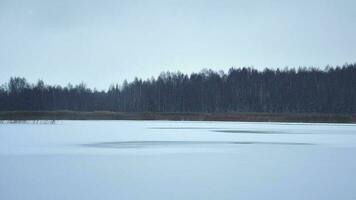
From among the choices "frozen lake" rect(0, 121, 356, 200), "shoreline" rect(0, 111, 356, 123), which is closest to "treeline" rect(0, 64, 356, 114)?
"shoreline" rect(0, 111, 356, 123)

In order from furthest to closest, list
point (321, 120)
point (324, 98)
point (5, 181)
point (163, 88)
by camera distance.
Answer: point (163, 88)
point (324, 98)
point (321, 120)
point (5, 181)

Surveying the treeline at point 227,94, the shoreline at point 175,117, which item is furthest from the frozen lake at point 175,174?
the treeline at point 227,94

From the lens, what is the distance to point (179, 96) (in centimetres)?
6900

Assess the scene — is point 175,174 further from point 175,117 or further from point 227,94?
point 227,94

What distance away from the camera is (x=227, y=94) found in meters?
67.7

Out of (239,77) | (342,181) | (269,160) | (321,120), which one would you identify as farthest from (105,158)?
(239,77)

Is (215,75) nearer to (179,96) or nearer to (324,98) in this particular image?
(179,96)

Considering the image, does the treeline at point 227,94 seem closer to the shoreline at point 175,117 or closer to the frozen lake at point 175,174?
the shoreline at point 175,117

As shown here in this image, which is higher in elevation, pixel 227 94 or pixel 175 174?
pixel 227 94

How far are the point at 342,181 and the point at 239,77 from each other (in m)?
64.2

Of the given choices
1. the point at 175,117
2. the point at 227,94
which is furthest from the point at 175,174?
the point at 227,94

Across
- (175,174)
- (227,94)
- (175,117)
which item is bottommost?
(175,174)

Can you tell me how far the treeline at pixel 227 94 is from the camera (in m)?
61.3

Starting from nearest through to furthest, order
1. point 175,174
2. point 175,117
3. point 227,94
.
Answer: point 175,174, point 175,117, point 227,94
